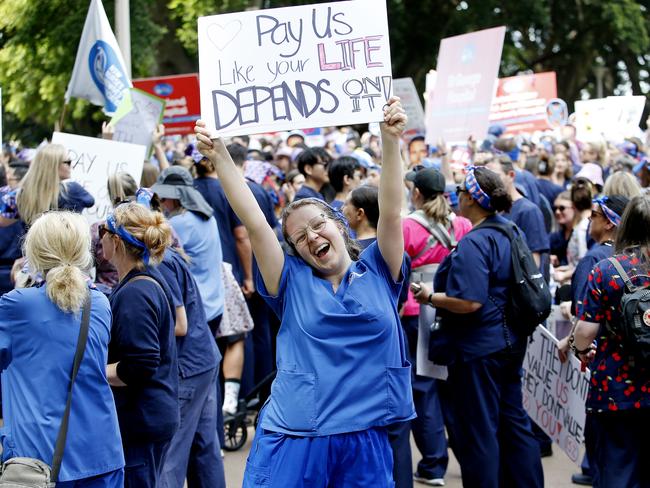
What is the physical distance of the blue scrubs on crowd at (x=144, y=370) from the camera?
465 cm

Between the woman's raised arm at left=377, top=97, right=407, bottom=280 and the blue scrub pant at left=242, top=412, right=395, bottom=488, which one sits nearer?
the blue scrub pant at left=242, top=412, right=395, bottom=488

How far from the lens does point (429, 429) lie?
7.15 metres

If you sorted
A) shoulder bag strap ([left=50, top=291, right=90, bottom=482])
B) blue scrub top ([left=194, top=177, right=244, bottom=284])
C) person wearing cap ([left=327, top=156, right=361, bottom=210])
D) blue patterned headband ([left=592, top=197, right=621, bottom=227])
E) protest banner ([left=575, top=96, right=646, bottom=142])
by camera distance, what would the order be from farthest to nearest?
protest banner ([left=575, top=96, right=646, bottom=142]) → blue scrub top ([left=194, top=177, right=244, bottom=284]) → person wearing cap ([left=327, top=156, right=361, bottom=210]) → blue patterned headband ([left=592, top=197, right=621, bottom=227]) → shoulder bag strap ([left=50, top=291, right=90, bottom=482])

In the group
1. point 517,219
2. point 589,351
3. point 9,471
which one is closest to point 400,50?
point 517,219

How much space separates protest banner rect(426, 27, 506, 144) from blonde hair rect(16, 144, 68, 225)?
4248 mm

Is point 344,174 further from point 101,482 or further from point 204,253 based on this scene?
point 101,482

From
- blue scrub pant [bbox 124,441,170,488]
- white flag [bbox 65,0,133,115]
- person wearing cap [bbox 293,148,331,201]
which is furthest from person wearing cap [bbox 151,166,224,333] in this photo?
blue scrub pant [bbox 124,441,170,488]

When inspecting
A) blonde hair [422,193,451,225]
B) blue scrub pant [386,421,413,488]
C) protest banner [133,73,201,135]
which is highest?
protest banner [133,73,201,135]

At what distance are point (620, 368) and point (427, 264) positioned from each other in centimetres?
200

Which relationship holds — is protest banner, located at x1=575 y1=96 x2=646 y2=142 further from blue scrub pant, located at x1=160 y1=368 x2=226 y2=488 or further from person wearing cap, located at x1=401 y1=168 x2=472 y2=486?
blue scrub pant, located at x1=160 y1=368 x2=226 y2=488

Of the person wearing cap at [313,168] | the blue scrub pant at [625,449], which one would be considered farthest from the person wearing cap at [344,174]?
the blue scrub pant at [625,449]

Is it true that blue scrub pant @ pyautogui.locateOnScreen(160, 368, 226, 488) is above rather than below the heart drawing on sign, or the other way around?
below

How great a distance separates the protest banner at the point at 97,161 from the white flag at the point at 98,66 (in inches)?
52.4

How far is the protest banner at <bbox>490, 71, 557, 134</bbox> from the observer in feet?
55.5
